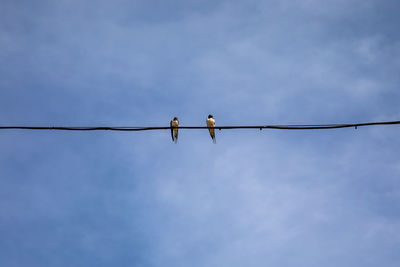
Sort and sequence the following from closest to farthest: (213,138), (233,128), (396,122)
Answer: (396,122) → (233,128) → (213,138)

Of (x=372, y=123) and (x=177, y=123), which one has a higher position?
(x=177, y=123)

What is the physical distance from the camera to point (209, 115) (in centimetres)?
1806

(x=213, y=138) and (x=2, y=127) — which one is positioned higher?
(x=213, y=138)

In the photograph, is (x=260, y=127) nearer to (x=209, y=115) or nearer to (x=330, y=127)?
(x=330, y=127)

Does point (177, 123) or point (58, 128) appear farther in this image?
point (177, 123)

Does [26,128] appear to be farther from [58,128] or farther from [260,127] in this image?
[260,127]

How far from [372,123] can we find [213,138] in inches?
379

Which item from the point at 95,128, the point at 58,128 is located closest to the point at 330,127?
the point at 95,128

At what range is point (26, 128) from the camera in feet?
22.2

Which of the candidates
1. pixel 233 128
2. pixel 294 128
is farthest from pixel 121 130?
pixel 294 128

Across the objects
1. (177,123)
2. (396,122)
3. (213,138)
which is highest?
(177,123)

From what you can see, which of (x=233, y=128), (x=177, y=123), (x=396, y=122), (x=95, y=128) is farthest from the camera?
(x=177, y=123)

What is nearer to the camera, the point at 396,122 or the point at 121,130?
the point at 396,122

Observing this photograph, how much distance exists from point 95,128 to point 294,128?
3.36 meters
